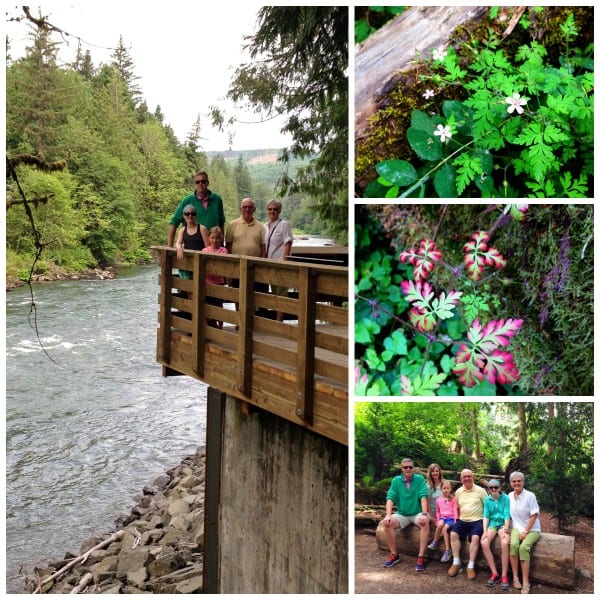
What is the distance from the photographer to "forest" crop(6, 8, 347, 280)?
12.5 metres

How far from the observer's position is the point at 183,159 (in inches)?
607

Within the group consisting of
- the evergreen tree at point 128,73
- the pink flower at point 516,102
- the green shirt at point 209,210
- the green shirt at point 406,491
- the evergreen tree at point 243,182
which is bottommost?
the green shirt at point 406,491

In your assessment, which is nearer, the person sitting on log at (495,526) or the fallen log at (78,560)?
the person sitting on log at (495,526)

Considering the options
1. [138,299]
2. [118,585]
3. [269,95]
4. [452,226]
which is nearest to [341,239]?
[269,95]

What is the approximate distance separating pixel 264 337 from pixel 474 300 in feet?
9.91

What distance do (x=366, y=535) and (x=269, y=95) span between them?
549 cm

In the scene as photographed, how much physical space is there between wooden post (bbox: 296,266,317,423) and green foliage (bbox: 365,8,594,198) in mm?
1204

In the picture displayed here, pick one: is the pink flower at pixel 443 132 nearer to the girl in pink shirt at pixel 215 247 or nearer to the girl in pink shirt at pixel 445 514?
the girl in pink shirt at pixel 445 514

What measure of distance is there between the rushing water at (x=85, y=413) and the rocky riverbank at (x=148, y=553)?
2.37 feet

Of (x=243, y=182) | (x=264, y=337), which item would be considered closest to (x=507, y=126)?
(x=264, y=337)

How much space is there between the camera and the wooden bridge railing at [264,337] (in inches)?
191

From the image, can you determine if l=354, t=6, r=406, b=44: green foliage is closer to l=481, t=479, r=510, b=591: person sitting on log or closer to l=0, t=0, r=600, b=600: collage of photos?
l=0, t=0, r=600, b=600: collage of photos

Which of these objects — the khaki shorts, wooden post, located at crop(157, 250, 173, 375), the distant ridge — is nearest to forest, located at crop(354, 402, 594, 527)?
the khaki shorts

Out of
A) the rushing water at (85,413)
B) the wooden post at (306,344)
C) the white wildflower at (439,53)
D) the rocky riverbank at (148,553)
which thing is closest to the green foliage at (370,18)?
the white wildflower at (439,53)
